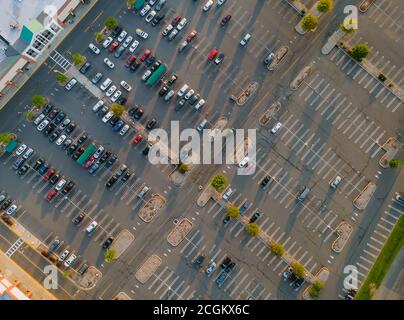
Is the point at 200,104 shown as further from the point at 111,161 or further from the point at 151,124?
the point at 111,161

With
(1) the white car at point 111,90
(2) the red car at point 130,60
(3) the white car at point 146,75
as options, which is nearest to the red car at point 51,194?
(1) the white car at point 111,90

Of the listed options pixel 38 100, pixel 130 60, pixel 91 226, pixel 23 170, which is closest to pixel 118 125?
pixel 130 60

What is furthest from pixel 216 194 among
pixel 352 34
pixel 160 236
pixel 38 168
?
pixel 352 34

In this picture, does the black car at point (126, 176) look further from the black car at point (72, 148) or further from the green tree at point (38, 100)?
the green tree at point (38, 100)

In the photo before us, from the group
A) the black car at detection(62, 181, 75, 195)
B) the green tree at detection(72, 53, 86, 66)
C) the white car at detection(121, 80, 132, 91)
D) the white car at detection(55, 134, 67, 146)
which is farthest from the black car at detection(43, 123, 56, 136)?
the white car at detection(121, 80, 132, 91)

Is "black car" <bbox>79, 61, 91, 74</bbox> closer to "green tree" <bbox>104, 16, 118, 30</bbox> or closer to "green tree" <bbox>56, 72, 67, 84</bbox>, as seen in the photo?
"green tree" <bbox>56, 72, 67, 84</bbox>

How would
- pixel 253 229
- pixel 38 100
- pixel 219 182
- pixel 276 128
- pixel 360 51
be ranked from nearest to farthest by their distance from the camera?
pixel 253 229
pixel 360 51
pixel 219 182
pixel 38 100
pixel 276 128
